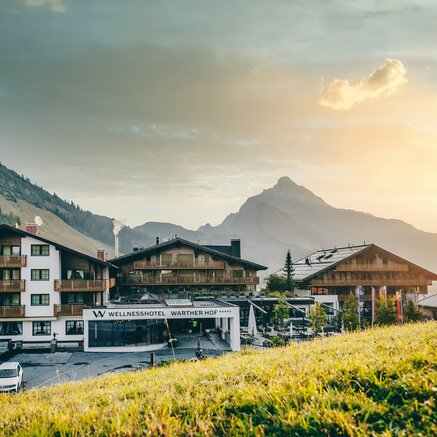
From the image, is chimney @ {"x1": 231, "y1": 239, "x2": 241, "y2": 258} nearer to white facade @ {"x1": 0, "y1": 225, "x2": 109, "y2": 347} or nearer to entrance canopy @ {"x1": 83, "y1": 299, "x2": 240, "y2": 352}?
white facade @ {"x1": 0, "y1": 225, "x2": 109, "y2": 347}

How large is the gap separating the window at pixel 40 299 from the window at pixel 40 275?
152 centimetres

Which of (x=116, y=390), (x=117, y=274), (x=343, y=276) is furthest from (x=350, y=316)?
(x=116, y=390)

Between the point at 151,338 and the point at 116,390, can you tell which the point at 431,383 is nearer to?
the point at 116,390

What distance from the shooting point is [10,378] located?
72.3 feet

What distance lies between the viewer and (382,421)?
5141 millimetres

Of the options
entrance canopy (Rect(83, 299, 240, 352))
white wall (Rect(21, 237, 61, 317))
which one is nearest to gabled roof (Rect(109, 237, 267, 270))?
white wall (Rect(21, 237, 61, 317))

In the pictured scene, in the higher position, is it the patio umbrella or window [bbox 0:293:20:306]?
window [bbox 0:293:20:306]

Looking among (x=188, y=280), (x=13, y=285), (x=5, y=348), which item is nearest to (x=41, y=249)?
(x=13, y=285)

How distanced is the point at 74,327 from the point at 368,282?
39.4 m

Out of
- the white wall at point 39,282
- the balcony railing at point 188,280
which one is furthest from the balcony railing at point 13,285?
the balcony railing at point 188,280

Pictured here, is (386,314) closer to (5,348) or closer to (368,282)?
(368,282)

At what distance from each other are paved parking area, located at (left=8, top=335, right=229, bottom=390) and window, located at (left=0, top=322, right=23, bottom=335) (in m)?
3.95

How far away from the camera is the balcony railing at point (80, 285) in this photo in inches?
1522

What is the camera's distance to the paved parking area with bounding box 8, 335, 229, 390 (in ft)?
85.9
